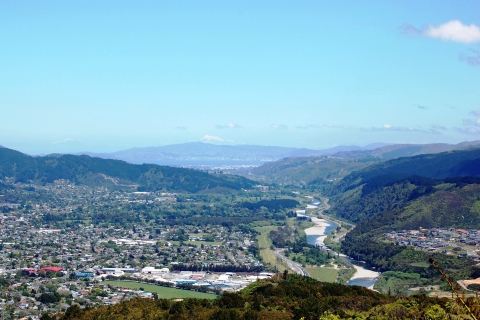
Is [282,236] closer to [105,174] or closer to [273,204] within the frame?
[273,204]

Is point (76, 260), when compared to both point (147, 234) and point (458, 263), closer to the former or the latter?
point (147, 234)

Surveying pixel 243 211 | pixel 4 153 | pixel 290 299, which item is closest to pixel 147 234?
pixel 243 211

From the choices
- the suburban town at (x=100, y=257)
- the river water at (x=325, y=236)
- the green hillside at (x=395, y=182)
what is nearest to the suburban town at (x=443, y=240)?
the river water at (x=325, y=236)

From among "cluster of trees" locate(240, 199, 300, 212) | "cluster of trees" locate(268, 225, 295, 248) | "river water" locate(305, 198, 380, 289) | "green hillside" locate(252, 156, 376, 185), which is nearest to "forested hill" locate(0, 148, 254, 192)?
"cluster of trees" locate(240, 199, 300, 212)

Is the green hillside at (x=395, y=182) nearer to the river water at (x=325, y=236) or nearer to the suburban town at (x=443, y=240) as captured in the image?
the river water at (x=325, y=236)

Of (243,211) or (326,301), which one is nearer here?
(326,301)
